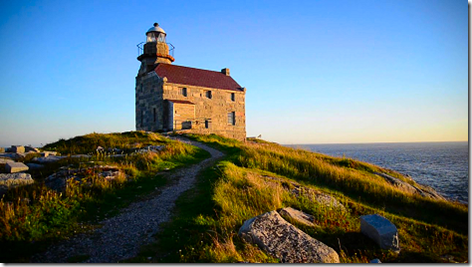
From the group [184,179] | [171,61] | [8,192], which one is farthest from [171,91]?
[8,192]

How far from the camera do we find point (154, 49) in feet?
97.8

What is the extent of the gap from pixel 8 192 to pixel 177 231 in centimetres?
530

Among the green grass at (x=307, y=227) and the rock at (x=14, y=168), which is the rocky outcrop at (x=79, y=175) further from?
the green grass at (x=307, y=227)

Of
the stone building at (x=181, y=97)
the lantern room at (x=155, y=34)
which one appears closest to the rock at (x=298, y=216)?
the stone building at (x=181, y=97)

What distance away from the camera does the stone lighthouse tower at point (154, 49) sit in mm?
29844

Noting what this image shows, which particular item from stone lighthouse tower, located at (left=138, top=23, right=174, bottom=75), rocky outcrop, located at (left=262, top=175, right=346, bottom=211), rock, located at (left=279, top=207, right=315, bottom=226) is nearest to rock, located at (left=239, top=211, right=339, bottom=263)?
rock, located at (left=279, top=207, right=315, bottom=226)

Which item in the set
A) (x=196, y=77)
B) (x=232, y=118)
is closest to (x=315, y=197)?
(x=232, y=118)

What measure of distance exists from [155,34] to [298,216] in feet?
93.9

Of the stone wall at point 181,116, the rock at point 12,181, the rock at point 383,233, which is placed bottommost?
the rock at point 383,233

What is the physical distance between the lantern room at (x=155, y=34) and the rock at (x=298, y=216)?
91.8 feet

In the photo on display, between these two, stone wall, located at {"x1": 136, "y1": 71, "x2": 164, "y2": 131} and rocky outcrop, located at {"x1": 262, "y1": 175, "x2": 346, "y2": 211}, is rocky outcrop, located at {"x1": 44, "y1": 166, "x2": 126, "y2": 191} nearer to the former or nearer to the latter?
rocky outcrop, located at {"x1": 262, "y1": 175, "x2": 346, "y2": 211}

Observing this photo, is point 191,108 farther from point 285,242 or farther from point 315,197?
point 285,242

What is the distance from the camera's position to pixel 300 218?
6.59 meters

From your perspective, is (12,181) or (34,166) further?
(34,166)
